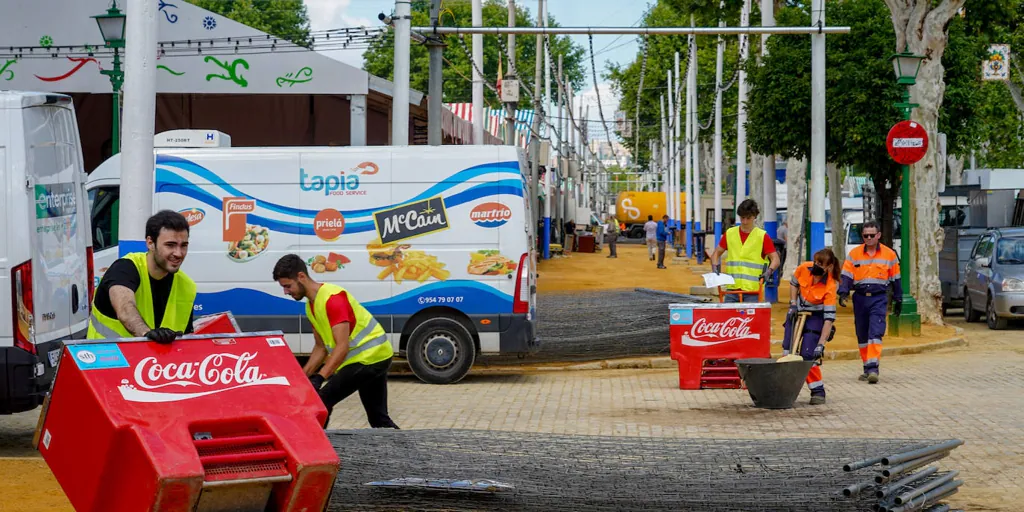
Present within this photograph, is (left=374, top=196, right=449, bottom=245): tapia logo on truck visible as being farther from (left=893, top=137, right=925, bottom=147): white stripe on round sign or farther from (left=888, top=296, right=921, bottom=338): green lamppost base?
(left=888, top=296, right=921, bottom=338): green lamppost base

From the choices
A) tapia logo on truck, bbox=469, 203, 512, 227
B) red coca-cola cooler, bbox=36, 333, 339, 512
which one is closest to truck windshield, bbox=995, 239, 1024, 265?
tapia logo on truck, bbox=469, 203, 512, 227

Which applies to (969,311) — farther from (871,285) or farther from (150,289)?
(150,289)

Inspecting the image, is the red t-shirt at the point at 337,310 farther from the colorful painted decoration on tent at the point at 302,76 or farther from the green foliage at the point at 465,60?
the green foliage at the point at 465,60

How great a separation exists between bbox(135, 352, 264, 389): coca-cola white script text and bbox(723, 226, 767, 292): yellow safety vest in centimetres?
896

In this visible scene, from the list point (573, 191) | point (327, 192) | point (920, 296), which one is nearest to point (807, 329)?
point (327, 192)

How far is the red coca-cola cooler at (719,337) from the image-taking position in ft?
45.0

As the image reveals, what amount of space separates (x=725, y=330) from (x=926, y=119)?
984 cm

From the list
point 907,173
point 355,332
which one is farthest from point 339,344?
point 907,173

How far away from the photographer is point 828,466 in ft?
25.2

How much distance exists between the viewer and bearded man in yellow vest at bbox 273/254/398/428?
807cm

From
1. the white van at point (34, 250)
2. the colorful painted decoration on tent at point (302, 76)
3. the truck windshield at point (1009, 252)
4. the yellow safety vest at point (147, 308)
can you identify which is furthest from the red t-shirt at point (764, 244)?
the truck windshield at point (1009, 252)

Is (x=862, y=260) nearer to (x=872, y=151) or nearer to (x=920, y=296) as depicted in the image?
(x=920, y=296)

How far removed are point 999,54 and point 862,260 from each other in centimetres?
2560

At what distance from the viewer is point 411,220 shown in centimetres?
1484
